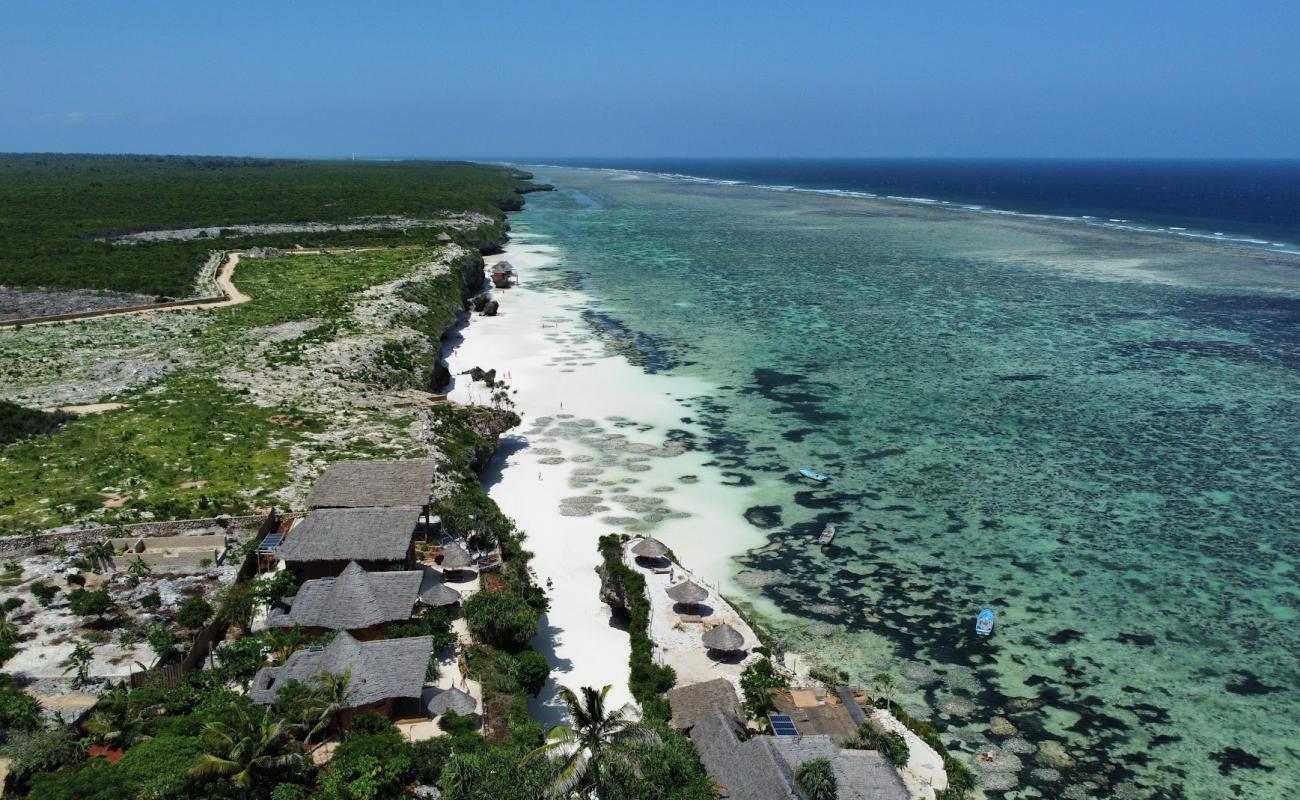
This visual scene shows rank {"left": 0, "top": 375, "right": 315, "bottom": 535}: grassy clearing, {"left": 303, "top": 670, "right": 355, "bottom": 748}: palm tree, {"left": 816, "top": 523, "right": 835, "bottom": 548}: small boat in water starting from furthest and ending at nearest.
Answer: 1. {"left": 816, "top": 523, "right": 835, "bottom": 548}: small boat in water
2. {"left": 0, "top": 375, "right": 315, "bottom": 535}: grassy clearing
3. {"left": 303, "top": 670, "right": 355, "bottom": 748}: palm tree

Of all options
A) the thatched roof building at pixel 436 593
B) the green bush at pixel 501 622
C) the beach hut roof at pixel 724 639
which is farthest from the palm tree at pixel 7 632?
the beach hut roof at pixel 724 639

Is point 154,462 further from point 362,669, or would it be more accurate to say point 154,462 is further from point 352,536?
point 362,669

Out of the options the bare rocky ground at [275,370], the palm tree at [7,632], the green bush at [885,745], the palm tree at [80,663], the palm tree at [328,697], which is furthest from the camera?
the bare rocky ground at [275,370]

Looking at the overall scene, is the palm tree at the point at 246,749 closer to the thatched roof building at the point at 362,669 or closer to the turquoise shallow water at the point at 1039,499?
the thatched roof building at the point at 362,669

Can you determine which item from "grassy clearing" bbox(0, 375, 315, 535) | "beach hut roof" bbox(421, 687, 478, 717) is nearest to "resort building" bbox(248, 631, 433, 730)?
"beach hut roof" bbox(421, 687, 478, 717)

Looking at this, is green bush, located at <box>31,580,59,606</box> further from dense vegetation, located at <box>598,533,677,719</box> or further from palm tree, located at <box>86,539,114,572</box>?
dense vegetation, located at <box>598,533,677,719</box>

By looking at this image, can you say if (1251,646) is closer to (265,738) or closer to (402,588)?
(402,588)

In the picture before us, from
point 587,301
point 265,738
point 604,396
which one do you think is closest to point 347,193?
point 587,301

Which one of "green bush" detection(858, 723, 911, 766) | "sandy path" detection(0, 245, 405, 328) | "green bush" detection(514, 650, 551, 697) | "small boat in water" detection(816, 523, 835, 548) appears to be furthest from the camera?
"sandy path" detection(0, 245, 405, 328)
